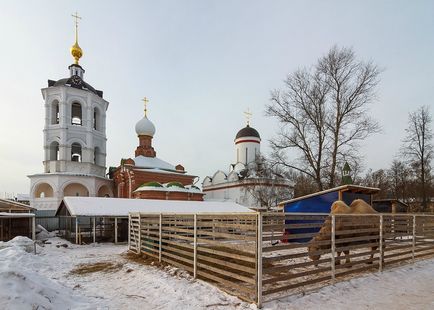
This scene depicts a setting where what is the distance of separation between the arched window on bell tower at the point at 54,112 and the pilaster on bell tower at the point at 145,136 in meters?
11.0

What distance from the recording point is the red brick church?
103 ft

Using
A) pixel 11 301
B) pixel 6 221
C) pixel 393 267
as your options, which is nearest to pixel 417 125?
pixel 393 267

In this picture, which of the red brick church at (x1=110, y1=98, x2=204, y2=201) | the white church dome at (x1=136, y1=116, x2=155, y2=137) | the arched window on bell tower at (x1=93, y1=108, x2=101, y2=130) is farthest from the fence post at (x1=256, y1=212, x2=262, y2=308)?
the white church dome at (x1=136, y1=116, x2=155, y2=137)

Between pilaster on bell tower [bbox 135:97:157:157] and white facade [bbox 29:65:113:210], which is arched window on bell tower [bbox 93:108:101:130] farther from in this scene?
pilaster on bell tower [bbox 135:97:157:157]

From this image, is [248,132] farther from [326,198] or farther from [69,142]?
[326,198]

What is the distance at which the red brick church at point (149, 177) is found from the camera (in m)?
31.3

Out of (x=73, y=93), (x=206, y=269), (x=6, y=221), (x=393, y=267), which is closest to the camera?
(x=206, y=269)

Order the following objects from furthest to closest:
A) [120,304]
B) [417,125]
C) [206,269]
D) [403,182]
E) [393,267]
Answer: [403,182] < [417,125] < [393,267] < [206,269] < [120,304]

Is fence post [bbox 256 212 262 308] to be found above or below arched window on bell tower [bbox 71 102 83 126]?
below

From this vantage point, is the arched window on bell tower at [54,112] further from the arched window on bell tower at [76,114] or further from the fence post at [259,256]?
the fence post at [259,256]

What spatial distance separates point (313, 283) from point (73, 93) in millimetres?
35873

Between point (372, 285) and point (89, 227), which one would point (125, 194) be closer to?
point (89, 227)

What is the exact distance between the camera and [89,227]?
20.7 m

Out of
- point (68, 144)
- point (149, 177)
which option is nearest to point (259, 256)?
point (149, 177)
